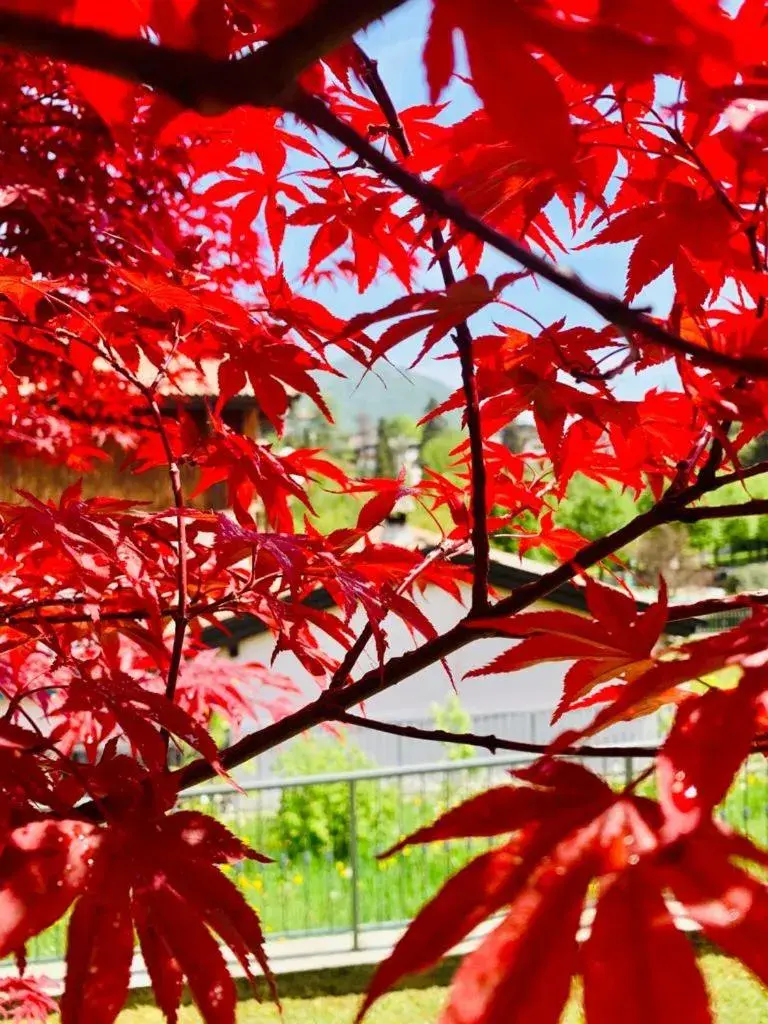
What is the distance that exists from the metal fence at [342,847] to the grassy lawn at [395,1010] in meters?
0.28

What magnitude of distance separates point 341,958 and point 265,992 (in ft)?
1.15

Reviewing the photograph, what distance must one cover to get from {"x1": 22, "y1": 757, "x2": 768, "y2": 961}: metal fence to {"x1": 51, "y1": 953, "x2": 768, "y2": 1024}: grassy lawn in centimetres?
28

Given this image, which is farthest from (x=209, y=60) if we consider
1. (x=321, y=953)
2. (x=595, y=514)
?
(x=595, y=514)

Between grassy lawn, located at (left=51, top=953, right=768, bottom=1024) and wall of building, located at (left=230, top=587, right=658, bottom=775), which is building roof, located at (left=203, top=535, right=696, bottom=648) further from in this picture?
grassy lawn, located at (left=51, top=953, right=768, bottom=1024)

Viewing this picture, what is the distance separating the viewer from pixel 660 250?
2.08ft

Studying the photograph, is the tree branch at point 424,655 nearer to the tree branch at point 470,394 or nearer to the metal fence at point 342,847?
the tree branch at point 470,394

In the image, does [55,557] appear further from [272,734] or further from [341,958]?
→ [341,958]

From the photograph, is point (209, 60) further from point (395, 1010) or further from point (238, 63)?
point (395, 1010)

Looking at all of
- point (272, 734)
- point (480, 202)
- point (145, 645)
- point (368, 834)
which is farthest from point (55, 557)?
point (368, 834)

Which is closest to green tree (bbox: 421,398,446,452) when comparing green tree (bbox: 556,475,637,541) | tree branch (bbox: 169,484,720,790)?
tree branch (bbox: 169,484,720,790)

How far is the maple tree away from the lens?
0.98 ft

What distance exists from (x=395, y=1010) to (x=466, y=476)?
2.77 metres

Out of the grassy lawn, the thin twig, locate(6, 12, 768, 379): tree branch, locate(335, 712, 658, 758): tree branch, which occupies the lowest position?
the grassy lawn

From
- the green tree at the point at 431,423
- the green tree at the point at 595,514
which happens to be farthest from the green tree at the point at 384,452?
the green tree at the point at 595,514
